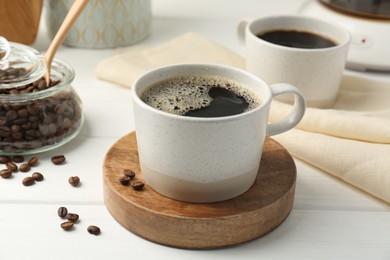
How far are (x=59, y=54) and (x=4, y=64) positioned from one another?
317 millimetres

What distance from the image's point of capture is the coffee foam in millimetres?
761

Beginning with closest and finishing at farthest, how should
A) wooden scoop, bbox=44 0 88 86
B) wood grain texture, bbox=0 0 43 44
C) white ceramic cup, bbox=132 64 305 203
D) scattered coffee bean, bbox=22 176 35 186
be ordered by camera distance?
white ceramic cup, bbox=132 64 305 203
scattered coffee bean, bbox=22 176 35 186
wooden scoop, bbox=44 0 88 86
wood grain texture, bbox=0 0 43 44

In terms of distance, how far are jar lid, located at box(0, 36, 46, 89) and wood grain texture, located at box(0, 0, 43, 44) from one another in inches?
9.0

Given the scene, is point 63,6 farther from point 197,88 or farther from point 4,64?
point 197,88

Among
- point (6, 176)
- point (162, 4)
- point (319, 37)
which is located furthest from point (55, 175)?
point (162, 4)

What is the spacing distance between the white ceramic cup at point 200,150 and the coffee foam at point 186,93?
0.02 meters

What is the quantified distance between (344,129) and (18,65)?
0.45 metres

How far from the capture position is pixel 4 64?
3.00ft

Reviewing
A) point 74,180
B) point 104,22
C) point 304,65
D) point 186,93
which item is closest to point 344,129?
point 304,65

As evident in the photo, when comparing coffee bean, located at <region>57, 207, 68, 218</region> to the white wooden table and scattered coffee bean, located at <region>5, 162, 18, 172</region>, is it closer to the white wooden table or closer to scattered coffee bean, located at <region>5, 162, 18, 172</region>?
the white wooden table

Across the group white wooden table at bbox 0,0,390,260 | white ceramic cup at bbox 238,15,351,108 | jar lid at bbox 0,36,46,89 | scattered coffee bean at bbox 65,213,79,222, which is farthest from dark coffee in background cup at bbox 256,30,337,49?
scattered coffee bean at bbox 65,213,79,222

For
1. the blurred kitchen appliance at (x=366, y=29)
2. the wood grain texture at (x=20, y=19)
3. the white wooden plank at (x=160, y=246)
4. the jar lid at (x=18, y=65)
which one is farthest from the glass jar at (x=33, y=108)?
the blurred kitchen appliance at (x=366, y=29)

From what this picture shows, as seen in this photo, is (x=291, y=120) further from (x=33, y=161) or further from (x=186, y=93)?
(x=33, y=161)

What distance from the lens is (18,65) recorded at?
36.5 inches
